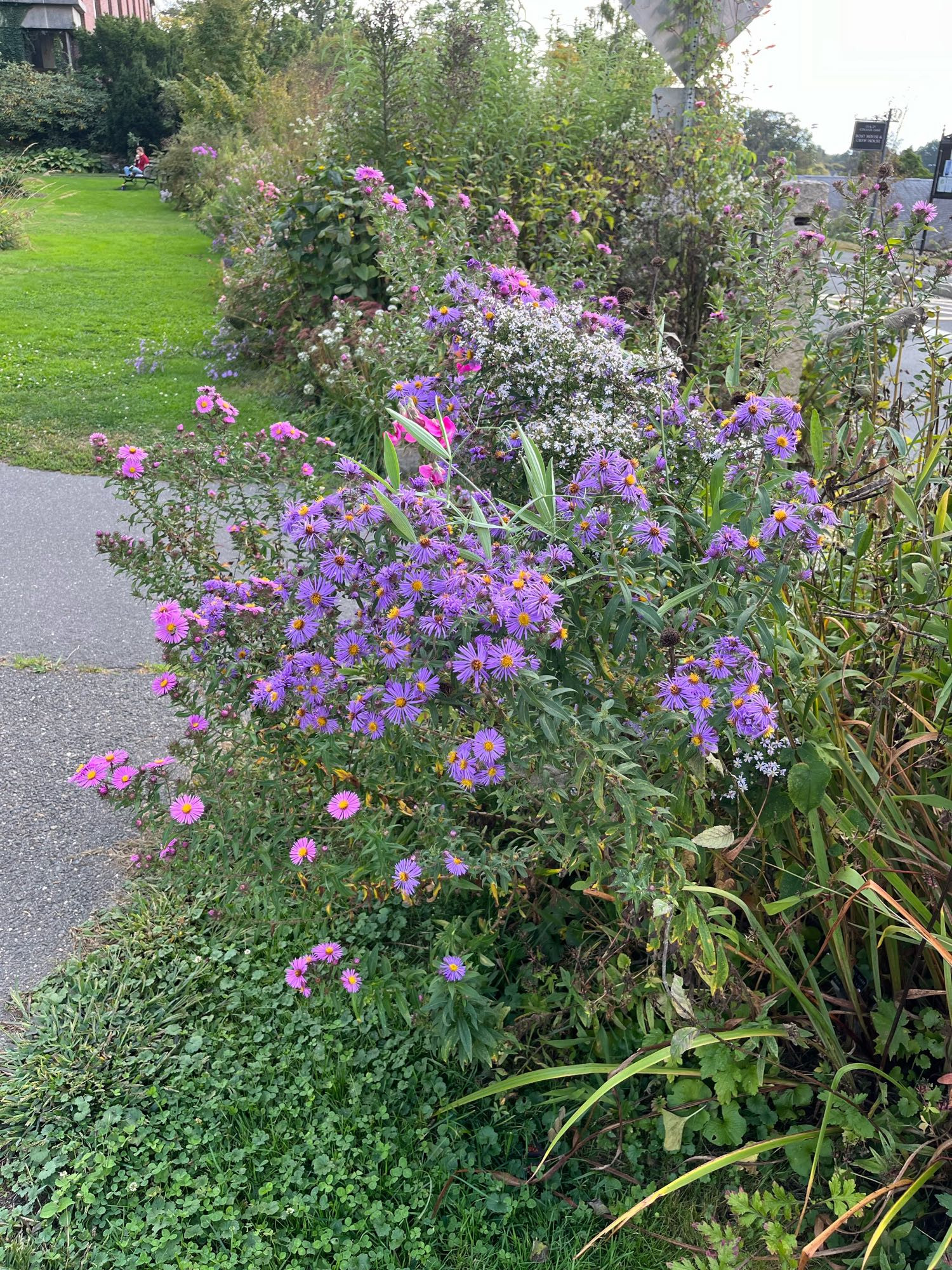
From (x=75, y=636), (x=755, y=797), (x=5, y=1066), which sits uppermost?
(x=755, y=797)

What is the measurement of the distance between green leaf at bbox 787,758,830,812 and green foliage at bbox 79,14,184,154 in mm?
30442

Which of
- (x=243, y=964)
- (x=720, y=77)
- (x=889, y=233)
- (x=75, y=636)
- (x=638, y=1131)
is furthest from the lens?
(x=720, y=77)

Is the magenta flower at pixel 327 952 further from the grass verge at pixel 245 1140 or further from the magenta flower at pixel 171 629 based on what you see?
the magenta flower at pixel 171 629

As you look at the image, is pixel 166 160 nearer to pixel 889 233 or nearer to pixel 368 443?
pixel 368 443

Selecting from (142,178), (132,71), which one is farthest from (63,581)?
(132,71)

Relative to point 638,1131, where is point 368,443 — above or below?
above

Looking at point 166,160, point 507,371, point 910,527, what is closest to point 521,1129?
point 910,527

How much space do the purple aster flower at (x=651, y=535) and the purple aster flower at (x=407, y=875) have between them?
71 cm

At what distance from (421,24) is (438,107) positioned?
1583mm

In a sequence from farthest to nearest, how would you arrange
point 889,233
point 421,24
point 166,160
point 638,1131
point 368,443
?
point 166,160, point 421,24, point 368,443, point 889,233, point 638,1131

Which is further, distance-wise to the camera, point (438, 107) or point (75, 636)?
point (438, 107)

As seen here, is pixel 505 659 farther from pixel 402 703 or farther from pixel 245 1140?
pixel 245 1140

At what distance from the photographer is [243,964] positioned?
7.32 ft

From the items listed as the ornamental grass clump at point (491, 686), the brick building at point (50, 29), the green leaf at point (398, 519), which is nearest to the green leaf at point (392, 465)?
the ornamental grass clump at point (491, 686)
